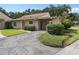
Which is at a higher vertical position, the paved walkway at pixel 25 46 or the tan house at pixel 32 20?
the tan house at pixel 32 20

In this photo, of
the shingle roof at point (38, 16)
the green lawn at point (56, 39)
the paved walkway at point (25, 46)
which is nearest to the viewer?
the paved walkway at point (25, 46)

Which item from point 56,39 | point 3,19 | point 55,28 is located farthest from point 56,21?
point 3,19

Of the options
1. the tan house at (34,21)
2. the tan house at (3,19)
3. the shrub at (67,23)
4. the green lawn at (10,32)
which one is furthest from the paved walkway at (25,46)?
the shrub at (67,23)

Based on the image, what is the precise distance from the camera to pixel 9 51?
47.6 feet

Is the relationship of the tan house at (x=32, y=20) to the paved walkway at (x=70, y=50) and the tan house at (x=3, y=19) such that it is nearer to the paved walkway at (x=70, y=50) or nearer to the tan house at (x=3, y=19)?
the tan house at (x=3, y=19)

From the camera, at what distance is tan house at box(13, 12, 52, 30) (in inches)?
583

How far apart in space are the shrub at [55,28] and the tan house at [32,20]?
13 centimetres

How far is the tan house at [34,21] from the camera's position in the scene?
48.6ft

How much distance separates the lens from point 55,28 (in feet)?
48.4

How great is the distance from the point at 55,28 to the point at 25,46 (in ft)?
3.88

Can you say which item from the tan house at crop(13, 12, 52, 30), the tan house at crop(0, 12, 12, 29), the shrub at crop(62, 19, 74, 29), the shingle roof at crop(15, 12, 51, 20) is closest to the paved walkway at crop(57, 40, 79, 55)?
the shrub at crop(62, 19, 74, 29)

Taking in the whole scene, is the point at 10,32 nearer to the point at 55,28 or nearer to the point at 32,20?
the point at 32,20

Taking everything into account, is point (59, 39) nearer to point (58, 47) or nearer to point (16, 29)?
point (58, 47)

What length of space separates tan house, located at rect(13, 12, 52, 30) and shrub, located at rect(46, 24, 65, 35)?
17 centimetres
